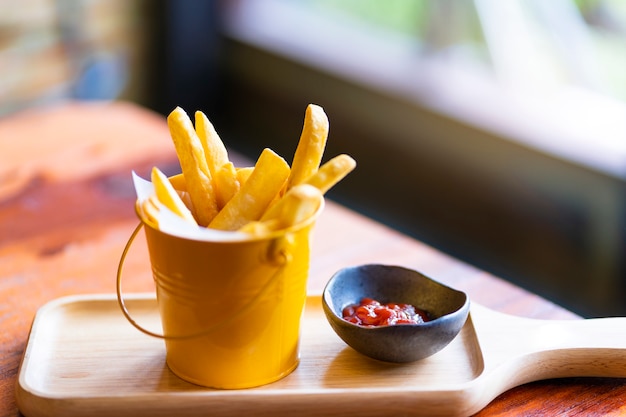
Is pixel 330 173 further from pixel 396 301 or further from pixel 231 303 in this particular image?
pixel 396 301

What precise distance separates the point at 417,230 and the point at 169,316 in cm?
221

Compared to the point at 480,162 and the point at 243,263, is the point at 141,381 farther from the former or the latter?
the point at 480,162

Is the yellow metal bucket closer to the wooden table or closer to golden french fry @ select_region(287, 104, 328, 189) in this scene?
golden french fry @ select_region(287, 104, 328, 189)

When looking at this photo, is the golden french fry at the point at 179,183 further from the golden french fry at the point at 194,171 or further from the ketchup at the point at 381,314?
the ketchup at the point at 381,314

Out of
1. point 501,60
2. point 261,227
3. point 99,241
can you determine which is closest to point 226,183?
point 261,227

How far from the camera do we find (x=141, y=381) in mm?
1004

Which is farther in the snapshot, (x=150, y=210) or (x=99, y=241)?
(x=99, y=241)

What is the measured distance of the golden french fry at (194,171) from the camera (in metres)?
1.01

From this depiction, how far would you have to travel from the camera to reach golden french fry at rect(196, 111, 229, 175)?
1051 mm

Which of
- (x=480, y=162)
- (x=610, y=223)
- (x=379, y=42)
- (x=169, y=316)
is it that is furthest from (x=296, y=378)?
(x=379, y=42)

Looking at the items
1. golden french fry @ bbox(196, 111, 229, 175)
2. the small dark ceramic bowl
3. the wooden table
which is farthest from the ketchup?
golden french fry @ bbox(196, 111, 229, 175)

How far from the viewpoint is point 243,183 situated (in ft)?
3.42

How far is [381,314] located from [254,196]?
24cm

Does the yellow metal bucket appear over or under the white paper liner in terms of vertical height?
under
